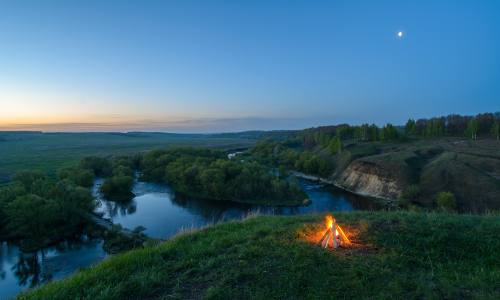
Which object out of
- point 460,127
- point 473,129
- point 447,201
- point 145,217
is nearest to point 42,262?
point 145,217

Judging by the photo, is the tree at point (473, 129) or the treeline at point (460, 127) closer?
the tree at point (473, 129)

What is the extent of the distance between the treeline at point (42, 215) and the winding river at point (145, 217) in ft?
5.98

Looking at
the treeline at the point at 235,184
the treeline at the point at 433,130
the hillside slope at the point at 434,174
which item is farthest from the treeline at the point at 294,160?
the treeline at the point at 235,184

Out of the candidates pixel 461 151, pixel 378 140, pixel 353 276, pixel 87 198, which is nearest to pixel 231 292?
pixel 353 276

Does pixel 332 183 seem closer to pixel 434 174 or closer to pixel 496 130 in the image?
pixel 434 174

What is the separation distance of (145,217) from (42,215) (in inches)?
551

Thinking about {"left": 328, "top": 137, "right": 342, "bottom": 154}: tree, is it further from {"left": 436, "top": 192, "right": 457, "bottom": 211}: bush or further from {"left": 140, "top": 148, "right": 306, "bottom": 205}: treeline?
{"left": 436, "top": 192, "right": 457, "bottom": 211}: bush

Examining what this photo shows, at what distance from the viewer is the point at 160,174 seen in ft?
263

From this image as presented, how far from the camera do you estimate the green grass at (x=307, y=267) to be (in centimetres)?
641

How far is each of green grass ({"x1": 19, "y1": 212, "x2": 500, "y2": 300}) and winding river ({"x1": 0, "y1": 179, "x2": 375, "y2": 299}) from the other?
3827mm

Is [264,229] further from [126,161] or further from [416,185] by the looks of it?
[126,161]

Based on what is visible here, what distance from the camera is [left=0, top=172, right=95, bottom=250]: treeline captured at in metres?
34.7

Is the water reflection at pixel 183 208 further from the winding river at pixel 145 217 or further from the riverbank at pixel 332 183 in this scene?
the riverbank at pixel 332 183

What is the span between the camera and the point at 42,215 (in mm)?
35844
